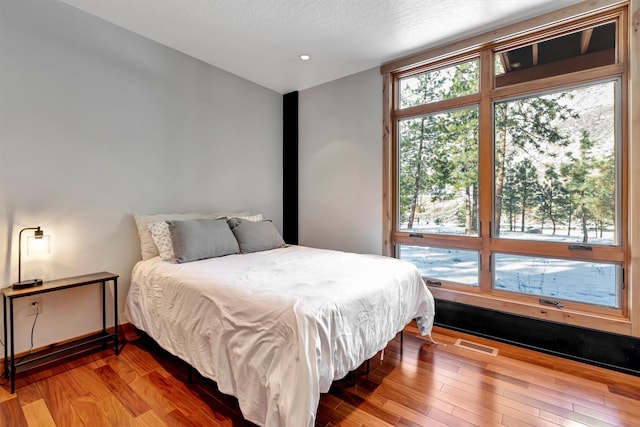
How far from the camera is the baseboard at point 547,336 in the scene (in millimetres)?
2211

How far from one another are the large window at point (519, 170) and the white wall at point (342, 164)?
0.21 m

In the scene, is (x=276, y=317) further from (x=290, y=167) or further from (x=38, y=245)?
(x=290, y=167)

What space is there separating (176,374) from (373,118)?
304 cm

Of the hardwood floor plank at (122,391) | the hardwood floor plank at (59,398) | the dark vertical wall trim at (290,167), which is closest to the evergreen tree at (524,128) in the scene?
the dark vertical wall trim at (290,167)

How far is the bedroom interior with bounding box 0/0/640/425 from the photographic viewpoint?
6.40 ft

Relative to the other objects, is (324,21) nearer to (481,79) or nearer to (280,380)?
(481,79)

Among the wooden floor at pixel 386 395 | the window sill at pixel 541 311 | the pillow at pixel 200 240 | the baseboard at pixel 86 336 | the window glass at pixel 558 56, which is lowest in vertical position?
the wooden floor at pixel 386 395

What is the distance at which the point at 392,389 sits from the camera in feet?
6.51

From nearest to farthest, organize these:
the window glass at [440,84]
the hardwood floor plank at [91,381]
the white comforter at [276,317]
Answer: the white comforter at [276,317] < the hardwood floor plank at [91,381] < the window glass at [440,84]

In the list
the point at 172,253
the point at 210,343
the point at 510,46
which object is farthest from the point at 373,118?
the point at 210,343

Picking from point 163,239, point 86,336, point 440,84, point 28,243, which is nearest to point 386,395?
point 163,239

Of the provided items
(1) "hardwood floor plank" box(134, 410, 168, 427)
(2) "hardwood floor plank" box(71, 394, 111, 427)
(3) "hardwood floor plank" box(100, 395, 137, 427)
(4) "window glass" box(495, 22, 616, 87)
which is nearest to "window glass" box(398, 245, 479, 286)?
(4) "window glass" box(495, 22, 616, 87)

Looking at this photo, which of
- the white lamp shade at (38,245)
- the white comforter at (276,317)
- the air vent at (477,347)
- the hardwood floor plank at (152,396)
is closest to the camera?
the white comforter at (276,317)

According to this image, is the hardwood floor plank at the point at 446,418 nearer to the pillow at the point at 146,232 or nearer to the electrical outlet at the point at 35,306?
the pillow at the point at 146,232
